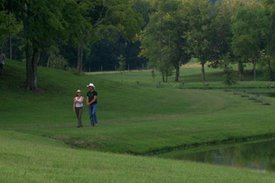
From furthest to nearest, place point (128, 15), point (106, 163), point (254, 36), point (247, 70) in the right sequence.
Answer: point (247, 70) → point (254, 36) → point (128, 15) → point (106, 163)

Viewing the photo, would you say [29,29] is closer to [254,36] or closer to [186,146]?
[186,146]

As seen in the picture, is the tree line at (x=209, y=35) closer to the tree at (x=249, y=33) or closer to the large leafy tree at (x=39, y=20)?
the tree at (x=249, y=33)

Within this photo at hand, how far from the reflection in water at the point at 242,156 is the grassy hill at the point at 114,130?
87.4 inches

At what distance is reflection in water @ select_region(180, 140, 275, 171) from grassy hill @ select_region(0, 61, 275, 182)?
2.22m

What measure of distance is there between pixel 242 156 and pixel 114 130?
23.6 ft

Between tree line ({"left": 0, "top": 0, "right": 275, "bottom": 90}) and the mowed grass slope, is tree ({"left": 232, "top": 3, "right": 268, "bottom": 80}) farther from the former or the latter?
the mowed grass slope

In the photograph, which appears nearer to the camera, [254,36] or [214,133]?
[214,133]

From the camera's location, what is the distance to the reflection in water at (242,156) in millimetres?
29316

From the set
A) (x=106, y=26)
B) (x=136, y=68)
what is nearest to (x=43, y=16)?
(x=106, y=26)

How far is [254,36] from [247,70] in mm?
16974

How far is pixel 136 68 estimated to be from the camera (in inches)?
6161

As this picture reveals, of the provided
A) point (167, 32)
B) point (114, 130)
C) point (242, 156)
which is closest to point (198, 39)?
point (167, 32)

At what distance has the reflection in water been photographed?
1154 inches

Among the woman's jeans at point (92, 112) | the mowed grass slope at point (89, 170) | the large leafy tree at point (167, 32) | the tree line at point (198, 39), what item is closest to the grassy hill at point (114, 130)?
the mowed grass slope at point (89, 170)
